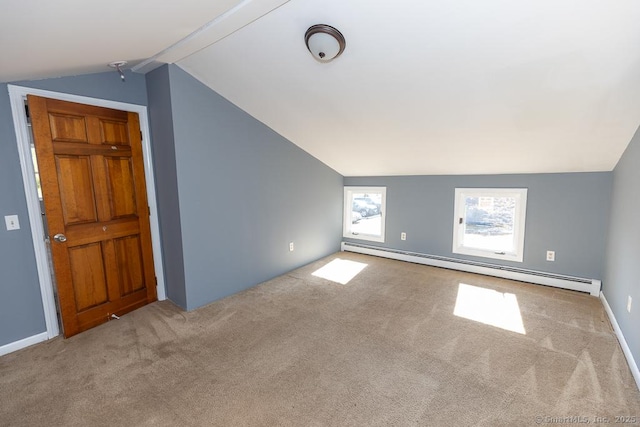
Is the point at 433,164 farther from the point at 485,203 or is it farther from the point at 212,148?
the point at 212,148

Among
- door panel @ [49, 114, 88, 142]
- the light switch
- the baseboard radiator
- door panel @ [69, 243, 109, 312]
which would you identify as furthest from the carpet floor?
door panel @ [49, 114, 88, 142]

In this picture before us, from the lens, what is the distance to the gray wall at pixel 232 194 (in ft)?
8.69

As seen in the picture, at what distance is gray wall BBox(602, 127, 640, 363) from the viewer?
1924 millimetres

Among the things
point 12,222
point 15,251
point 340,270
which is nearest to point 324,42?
point 12,222

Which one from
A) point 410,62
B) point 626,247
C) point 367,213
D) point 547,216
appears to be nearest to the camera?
point 410,62

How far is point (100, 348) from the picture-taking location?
2186 mm

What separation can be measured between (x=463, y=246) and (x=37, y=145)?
4.53 meters

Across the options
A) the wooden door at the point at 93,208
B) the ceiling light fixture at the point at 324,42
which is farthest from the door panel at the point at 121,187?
the ceiling light fixture at the point at 324,42

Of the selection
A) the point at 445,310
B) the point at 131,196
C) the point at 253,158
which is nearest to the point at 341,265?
the point at 445,310

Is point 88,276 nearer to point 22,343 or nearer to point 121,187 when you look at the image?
point 22,343

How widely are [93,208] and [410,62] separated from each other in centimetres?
282

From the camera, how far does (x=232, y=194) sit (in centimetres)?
303

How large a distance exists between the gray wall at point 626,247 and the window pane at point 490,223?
Result: 0.90m

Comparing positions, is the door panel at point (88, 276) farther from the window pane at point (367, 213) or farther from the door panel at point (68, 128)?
the window pane at point (367, 213)
